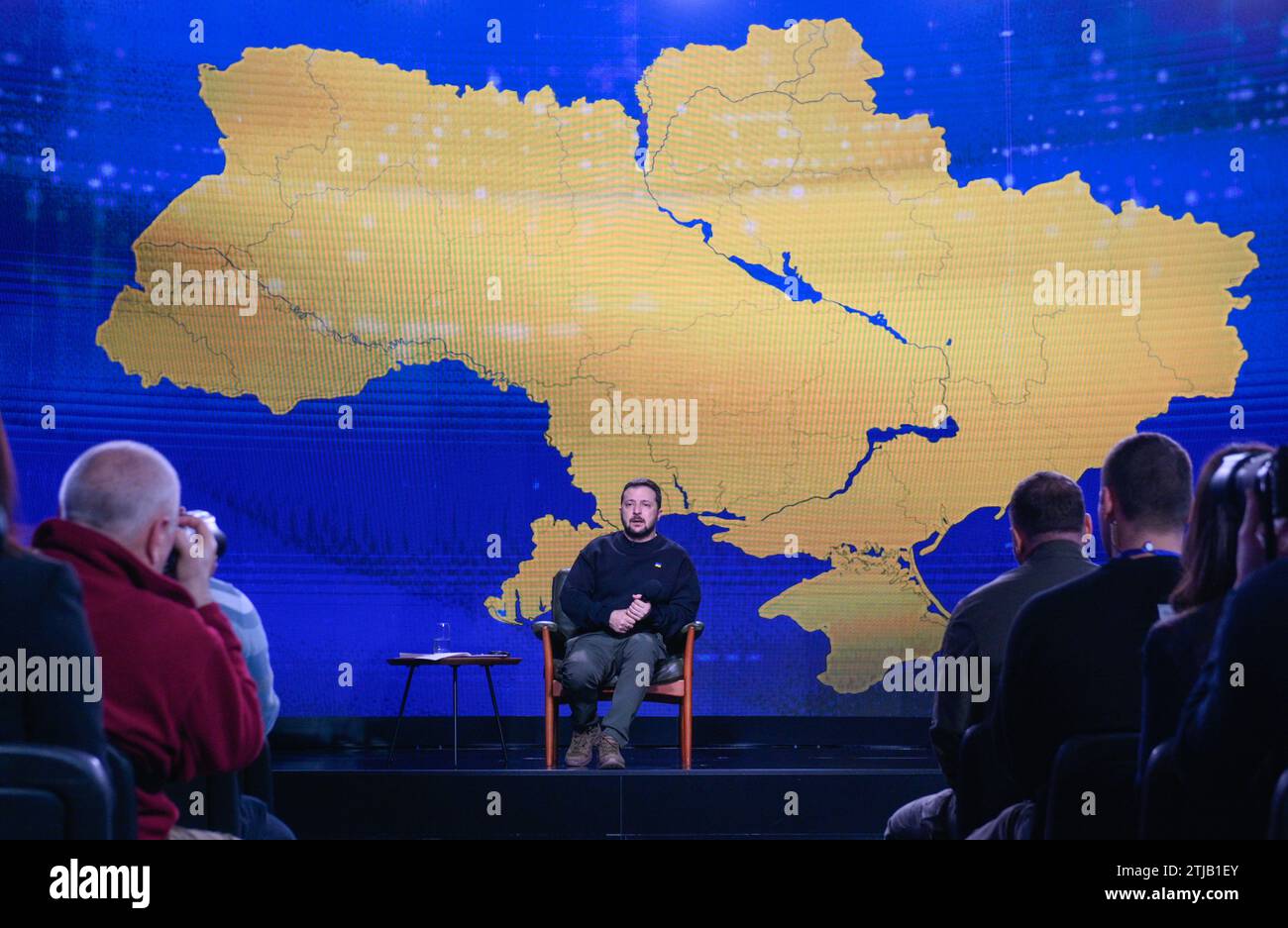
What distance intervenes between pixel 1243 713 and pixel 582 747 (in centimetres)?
316

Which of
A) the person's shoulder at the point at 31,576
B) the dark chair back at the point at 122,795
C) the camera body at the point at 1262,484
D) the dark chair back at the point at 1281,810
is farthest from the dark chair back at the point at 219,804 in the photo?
the camera body at the point at 1262,484

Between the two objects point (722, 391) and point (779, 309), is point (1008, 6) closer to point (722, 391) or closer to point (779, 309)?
point (779, 309)

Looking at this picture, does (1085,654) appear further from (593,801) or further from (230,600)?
(593,801)

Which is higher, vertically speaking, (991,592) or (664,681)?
(991,592)

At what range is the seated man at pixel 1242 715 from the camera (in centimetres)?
200

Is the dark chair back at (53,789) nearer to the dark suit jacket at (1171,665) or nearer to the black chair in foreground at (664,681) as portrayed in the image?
the dark suit jacket at (1171,665)

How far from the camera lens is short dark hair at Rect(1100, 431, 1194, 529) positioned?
8.35 ft

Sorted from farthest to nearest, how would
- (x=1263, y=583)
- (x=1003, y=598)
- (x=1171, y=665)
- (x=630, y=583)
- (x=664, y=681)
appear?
(x=630, y=583)
(x=664, y=681)
(x=1003, y=598)
(x=1171, y=665)
(x=1263, y=583)

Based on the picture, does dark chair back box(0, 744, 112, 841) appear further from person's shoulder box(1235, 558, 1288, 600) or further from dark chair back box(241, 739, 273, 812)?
person's shoulder box(1235, 558, 1288, 600)

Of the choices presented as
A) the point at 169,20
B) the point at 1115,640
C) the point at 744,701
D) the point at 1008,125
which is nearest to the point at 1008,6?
the point at 1008,125

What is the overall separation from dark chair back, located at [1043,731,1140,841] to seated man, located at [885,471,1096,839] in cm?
67

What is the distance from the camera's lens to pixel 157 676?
2.12m

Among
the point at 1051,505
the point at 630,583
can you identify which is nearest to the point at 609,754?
the point at 630,583
